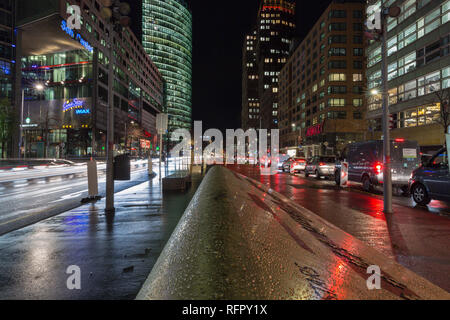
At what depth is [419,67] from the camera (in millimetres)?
30203

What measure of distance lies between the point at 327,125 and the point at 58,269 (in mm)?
64229

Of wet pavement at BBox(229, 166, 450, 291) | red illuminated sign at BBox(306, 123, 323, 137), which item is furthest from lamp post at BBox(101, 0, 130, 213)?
red illuminated sign at BBox(306, 123, 323, 137)

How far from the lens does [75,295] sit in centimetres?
280

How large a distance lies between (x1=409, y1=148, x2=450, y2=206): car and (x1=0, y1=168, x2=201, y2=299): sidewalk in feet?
26.1

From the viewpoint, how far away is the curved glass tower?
449ft

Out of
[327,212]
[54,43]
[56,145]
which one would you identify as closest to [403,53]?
[327,212]

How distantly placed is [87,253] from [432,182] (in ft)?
32.6

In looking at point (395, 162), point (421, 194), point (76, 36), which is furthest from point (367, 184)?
point (76, 36)

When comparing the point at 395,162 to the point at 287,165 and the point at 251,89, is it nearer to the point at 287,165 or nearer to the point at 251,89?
the point at 287,165

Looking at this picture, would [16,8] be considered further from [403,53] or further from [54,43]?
[403,53]

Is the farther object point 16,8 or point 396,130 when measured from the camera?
point 16,8

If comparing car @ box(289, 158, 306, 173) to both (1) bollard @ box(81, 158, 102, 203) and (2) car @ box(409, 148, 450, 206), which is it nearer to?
(2) car @ box(409, 148, 450, 206)
